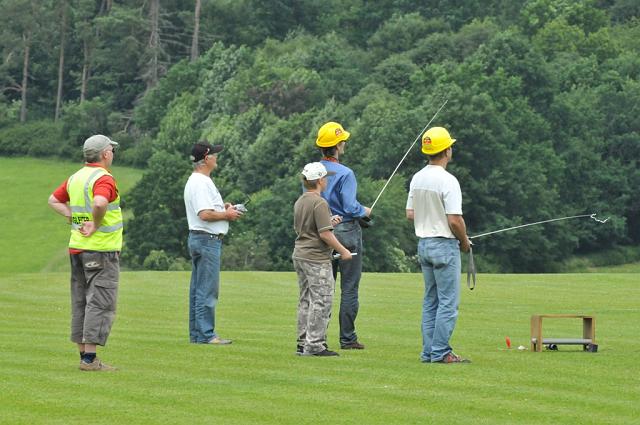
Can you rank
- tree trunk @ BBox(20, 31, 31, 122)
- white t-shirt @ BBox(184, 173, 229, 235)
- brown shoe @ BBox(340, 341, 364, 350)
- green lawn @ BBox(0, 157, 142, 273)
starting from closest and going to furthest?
brown shoe @ BBox(340, 341, 364, 350), white t-shirt @ BBox(184, 173, 229, 235), green lawn @ BBox(0, 157, 142, 273), tree trunk @ BBox(20, 31, 31, 122)

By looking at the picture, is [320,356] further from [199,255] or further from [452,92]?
[452,92]

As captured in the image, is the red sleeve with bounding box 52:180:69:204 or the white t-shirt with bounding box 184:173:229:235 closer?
the red sleeve with bounding box 52:180:69:204

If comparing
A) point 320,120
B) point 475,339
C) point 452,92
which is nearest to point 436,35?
point 320,120

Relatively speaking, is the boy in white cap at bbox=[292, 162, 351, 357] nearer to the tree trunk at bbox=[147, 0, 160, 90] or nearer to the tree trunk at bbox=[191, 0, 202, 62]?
the tree trunk at bbox=[191, 0, 202, 62]

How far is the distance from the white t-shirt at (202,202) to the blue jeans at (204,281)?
4.3 inches

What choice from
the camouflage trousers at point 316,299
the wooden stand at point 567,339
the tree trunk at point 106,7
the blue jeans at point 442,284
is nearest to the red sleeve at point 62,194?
the camouflage trousers at point 316,299

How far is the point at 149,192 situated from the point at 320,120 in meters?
12.7

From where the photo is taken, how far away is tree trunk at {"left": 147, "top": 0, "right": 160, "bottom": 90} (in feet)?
435

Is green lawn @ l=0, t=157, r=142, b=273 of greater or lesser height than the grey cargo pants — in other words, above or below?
above

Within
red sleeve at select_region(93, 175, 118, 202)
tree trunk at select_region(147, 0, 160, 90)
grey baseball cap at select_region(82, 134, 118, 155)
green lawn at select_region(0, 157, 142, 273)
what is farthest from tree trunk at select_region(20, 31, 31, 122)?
red sleeve at select_region(93, 175, 118, 202)

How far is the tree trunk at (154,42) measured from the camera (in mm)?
132500

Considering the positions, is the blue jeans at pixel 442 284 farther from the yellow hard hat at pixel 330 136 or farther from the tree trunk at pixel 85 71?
the tree trunk at pixel 85 71

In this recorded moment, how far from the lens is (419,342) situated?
18.2m

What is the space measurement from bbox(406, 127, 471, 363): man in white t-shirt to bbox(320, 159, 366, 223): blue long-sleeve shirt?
122cm
